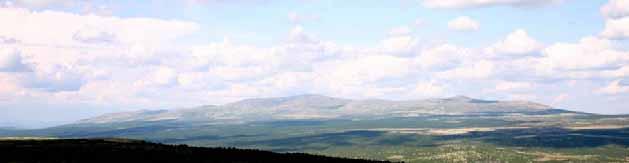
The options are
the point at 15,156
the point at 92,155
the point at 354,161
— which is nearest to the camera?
the point at 15,156

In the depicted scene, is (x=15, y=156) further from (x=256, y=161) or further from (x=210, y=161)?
(x=256, y=161)

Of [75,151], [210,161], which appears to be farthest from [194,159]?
[75,151]

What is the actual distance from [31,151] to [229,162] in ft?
92.9

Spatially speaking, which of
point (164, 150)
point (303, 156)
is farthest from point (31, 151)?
point (303, 156)

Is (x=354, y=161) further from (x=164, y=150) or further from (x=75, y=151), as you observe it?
(x=75, y=151)

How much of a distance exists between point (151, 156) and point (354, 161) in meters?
29.4

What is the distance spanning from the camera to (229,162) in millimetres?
96750

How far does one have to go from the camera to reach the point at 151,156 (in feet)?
334

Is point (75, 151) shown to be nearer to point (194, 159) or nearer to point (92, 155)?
point (92, 155)

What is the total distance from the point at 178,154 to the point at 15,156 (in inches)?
901

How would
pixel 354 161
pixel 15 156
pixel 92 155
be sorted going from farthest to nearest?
pixel 354 161 → pixel 92 155 → pixel 15 156

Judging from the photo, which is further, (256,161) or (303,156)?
(303,156)

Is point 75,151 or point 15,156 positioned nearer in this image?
point 15,156

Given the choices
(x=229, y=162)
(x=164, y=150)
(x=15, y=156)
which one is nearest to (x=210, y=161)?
(x=229, y=162)
